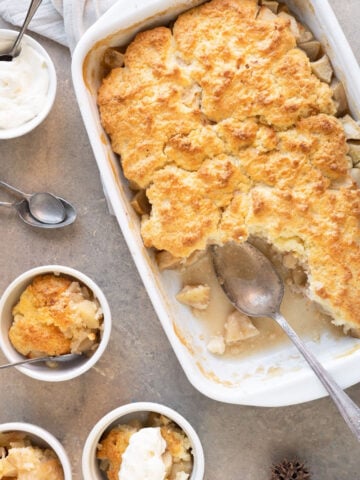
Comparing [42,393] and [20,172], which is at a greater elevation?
[20,172]

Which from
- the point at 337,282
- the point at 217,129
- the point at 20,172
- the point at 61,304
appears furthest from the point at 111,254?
the point at 337,282

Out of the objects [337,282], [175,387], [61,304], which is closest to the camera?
[337,282]

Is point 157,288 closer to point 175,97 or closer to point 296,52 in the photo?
point 175,97

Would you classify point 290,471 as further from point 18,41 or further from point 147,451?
point 18,41

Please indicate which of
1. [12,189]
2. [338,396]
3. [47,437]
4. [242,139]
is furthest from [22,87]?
[338,396]

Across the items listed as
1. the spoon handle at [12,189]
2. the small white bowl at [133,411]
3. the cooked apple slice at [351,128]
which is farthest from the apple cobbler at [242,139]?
the small white bowl at [133,411]

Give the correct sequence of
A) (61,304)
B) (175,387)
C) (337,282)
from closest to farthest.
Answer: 1. (337,282)
2. (61,304)
3. (175,387)
